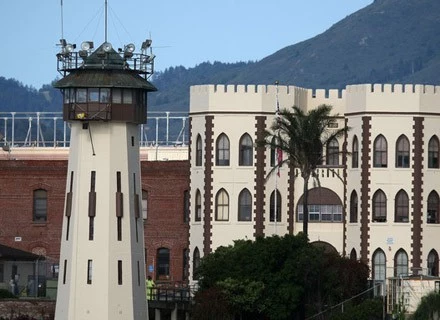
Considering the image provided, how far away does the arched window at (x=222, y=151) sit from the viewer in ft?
358

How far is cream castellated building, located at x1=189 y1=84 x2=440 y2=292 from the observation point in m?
108

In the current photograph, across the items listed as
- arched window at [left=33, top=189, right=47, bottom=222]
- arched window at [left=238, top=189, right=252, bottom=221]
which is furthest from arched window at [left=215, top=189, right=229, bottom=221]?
arched window at [left=33, top=189, right=47, bottom=222]

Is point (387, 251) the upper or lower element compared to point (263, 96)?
lower

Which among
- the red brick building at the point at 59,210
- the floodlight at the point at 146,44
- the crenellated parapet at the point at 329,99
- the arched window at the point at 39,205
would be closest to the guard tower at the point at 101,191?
the floodlight at the point at 146,44

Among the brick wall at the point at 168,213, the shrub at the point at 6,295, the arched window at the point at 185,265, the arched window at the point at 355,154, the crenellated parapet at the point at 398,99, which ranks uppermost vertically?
the crenellated parapet at the point at 398,99

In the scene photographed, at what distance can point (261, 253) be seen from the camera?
96.9 meters

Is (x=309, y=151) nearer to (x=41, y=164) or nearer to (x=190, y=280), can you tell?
(x=190, y=280)

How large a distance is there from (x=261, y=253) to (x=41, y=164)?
87.5ft

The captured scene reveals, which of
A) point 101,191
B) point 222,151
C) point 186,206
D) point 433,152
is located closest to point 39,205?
point 186,206

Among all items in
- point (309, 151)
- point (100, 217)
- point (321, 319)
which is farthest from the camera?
point (309, 151)

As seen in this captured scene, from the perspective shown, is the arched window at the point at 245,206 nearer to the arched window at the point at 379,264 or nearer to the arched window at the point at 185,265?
the arched window at the point at 185,265

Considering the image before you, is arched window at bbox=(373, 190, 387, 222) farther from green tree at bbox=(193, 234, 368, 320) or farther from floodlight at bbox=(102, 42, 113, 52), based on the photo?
floodlight at bbox=(102, 42, 113, 52)

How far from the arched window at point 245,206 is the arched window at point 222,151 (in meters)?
1.83

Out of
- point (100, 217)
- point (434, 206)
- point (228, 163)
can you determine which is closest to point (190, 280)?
point (228, 163)
